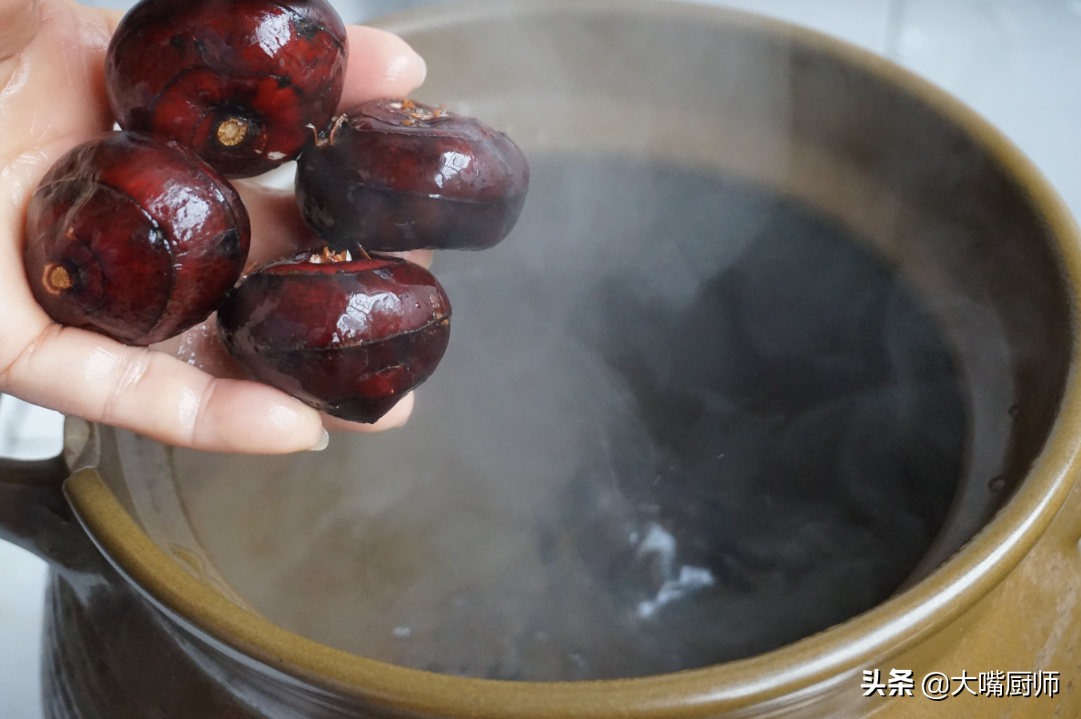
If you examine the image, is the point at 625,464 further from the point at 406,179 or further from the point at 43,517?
the point at 43,517

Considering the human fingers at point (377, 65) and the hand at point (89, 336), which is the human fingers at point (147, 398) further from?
the human fingers at point (377, 65)

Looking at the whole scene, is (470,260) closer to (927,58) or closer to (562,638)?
(562,638)

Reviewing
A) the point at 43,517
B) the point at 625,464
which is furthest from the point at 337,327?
the point at 625,464

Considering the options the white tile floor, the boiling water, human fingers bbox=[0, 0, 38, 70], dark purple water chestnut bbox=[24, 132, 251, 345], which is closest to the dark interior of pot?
the boiling water

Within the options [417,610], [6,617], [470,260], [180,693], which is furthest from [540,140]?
[6,617]

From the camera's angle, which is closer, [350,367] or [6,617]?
[350,367]

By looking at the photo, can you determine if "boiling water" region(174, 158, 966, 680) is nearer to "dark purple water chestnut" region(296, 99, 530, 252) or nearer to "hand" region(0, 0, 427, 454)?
"hand" region(0, 0, 427, 454)
